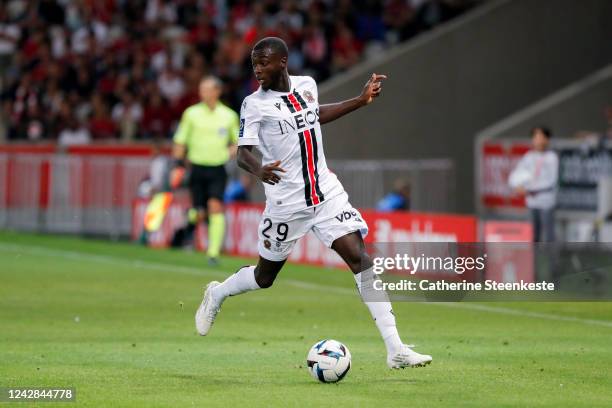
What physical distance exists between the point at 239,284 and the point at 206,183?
10.3 meters

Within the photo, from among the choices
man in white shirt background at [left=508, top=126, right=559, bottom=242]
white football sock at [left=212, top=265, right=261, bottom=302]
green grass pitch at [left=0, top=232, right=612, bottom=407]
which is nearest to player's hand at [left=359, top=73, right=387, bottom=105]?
white football sock at [left=212, top=265, right=261, bottom=302]

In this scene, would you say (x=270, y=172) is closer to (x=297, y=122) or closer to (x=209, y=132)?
(x=297, y=122)

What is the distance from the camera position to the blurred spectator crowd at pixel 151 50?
32094mm

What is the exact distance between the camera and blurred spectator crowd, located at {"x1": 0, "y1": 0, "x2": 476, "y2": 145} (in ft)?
105

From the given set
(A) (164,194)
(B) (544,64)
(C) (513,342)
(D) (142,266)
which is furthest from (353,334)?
(B) (544,64)

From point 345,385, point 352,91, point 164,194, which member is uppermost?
point 352,91

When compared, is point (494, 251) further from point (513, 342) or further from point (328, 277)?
point (513, 342)

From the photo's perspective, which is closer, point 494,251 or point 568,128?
point 494,251

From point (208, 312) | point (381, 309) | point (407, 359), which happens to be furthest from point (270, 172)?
point (208, 312)

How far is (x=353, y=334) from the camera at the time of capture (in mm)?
13570

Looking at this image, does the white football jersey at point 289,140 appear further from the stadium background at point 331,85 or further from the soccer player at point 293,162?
the stadium background at point 331,85

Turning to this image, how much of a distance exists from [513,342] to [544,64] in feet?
63.5

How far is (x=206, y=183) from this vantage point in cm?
2178

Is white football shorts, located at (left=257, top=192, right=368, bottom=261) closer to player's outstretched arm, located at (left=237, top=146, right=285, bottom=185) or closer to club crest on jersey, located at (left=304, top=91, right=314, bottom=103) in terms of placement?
player's outstretched arm, located at (left=237, top=146, right=285, bottom=185)
